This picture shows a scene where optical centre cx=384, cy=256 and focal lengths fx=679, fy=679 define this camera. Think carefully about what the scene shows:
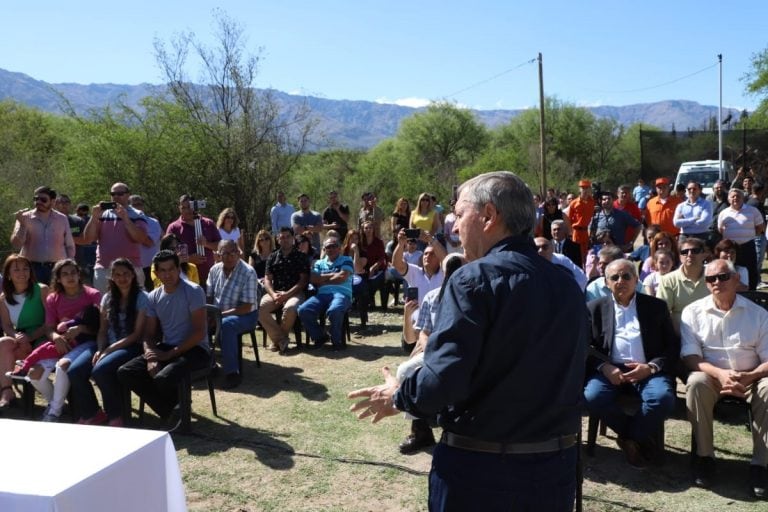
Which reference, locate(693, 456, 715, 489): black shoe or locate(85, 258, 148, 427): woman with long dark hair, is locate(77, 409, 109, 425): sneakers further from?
locate(693, 456, 715, 489): black shoe

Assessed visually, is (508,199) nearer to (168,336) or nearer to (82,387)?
(168,336)

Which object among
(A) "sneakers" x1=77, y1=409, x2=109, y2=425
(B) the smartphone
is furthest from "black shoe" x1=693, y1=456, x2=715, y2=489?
(A) "sneakers" x1=77, y1=409, x2=109, y2=425

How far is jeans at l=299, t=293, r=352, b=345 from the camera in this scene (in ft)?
25.6

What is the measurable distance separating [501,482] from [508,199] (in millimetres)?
806

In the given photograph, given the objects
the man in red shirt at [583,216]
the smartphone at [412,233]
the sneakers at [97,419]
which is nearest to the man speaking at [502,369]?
the sneakers at [97,419]

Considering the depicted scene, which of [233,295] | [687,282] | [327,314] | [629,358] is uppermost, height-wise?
[687,282]

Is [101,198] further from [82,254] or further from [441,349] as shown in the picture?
[441,349]

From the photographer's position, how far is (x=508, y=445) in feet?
6.31

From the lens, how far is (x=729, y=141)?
81.9 feet

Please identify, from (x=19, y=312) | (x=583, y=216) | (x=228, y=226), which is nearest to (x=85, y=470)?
(x=19, y=312)

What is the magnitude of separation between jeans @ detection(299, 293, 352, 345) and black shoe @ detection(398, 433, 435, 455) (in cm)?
306

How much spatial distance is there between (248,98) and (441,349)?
1552 cm

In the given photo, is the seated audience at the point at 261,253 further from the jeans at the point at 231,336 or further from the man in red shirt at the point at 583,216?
the man in red shirt at the point at 583,216

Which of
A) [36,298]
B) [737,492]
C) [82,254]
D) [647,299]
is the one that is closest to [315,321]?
[36,298]
